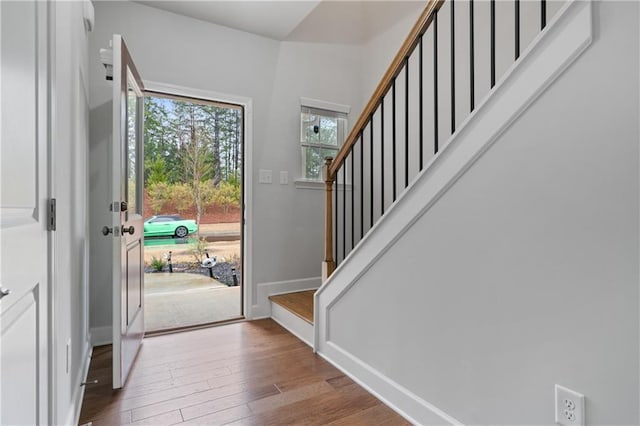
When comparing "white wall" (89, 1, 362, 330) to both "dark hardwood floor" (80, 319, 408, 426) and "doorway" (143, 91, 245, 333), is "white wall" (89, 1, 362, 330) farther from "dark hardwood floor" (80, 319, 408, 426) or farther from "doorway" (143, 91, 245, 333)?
"doorway" (143, 91, 245, 333)

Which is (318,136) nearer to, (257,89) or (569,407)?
(257,89)

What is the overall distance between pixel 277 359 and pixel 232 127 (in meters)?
3.95

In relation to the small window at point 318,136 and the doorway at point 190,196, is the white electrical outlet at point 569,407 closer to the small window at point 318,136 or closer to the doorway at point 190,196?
the small window at point 318,136

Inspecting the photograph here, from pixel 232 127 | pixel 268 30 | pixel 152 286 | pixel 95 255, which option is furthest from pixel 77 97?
pixel 232 127

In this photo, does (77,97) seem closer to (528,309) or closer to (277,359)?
(277,359)

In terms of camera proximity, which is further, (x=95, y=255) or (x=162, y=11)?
(x=162, y=11)

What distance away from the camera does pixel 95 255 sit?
2441mm

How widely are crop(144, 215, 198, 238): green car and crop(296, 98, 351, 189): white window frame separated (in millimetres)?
2718

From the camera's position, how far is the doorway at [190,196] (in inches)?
189

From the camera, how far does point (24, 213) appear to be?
891mm

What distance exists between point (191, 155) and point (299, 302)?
10.7 ft

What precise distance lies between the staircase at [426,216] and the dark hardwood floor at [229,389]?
16cm

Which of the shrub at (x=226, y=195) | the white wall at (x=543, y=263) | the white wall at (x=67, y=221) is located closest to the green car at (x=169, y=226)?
the shrub at (x=226, y=195)

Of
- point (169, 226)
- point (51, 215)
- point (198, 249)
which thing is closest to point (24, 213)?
point (51, 215)
